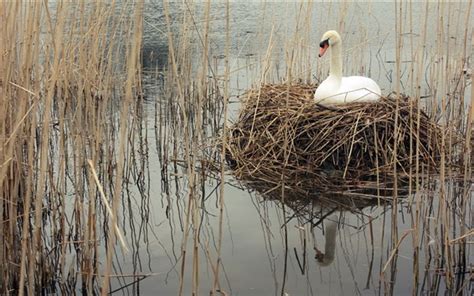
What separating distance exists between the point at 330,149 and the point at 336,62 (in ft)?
3.23

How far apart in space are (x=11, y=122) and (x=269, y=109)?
275 centimetres

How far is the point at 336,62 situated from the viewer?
5254 millimetres

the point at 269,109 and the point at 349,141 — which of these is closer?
the point at 349,141

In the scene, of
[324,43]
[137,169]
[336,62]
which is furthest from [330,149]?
[137,169]

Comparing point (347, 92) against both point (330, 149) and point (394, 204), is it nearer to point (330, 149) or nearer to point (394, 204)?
point (330, 149)

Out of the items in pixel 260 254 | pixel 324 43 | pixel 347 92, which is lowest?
pixel 260 254

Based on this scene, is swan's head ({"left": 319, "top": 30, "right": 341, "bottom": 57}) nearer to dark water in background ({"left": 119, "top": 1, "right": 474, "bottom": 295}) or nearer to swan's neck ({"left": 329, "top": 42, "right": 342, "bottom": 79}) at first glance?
swan's neck ({"left": 329, "top": 42, "right": 342, "bottom": 79})

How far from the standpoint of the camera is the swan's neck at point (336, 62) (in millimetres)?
5207

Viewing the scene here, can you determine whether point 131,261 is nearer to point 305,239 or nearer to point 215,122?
point 305,239

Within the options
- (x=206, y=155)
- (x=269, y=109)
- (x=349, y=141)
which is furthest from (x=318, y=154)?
(x=206, y=155)

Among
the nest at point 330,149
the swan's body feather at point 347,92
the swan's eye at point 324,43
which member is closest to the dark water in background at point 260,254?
the nest at point 330,149

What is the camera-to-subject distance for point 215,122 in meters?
6.46

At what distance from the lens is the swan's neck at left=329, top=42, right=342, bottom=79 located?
521cm

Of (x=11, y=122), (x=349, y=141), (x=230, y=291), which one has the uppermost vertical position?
(x=11, y=122)
